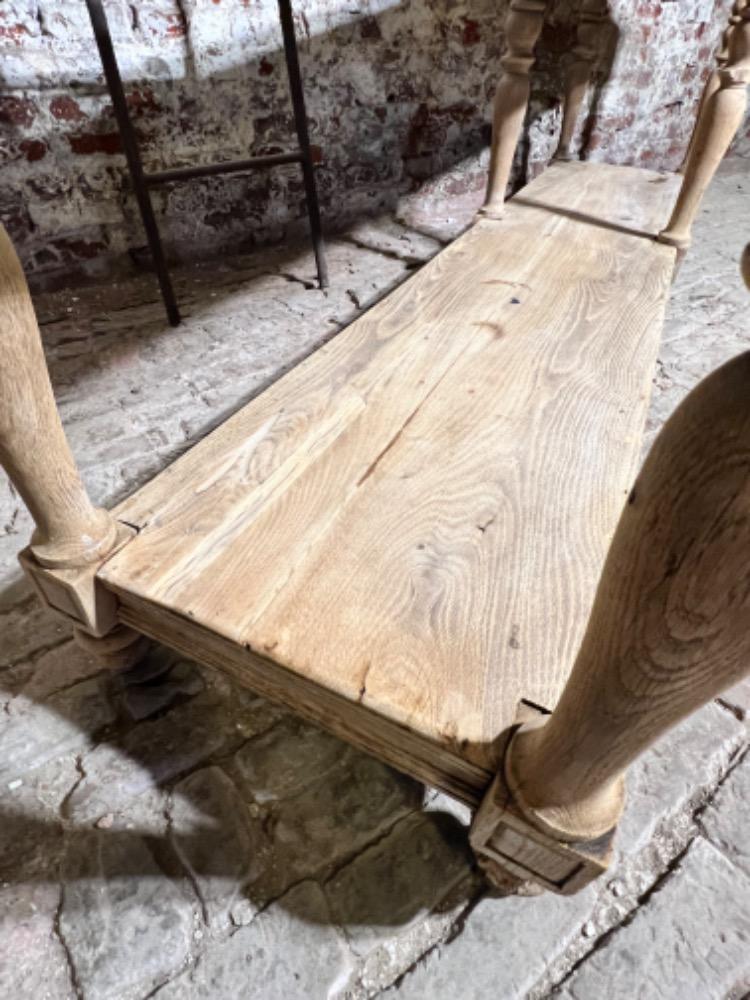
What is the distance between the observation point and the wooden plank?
2.34 ft

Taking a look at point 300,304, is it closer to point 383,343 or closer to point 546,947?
point 383,343

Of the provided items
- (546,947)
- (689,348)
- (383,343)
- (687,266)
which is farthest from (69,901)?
(687,266)

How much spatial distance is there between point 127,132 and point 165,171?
0.67ft

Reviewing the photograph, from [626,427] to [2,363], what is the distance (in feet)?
3.08

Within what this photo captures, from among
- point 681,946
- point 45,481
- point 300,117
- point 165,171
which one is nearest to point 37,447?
point 45,481

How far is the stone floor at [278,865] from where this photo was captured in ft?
2.70

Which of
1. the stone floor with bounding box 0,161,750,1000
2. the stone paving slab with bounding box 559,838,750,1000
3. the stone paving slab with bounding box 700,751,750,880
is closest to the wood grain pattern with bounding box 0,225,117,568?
the stone floor with bounding box 0,161,750,1000

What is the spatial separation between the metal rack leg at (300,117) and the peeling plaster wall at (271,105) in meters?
0.28

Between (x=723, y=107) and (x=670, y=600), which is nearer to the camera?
(x=670, y=600)

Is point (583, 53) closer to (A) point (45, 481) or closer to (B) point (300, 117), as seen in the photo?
(B) point (300, 117)

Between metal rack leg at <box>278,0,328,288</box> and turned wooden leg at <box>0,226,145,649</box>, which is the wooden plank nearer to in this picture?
turned wooden leg at <box>0,226,145,649</box>

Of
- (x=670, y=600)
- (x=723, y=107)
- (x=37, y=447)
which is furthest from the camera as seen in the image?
(x=723, y=107)

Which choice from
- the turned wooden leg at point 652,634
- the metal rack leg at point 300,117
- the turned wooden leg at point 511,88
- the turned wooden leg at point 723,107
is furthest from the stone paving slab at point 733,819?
the metal rack leg at point 300,117

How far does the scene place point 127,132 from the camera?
1843 millimetres
